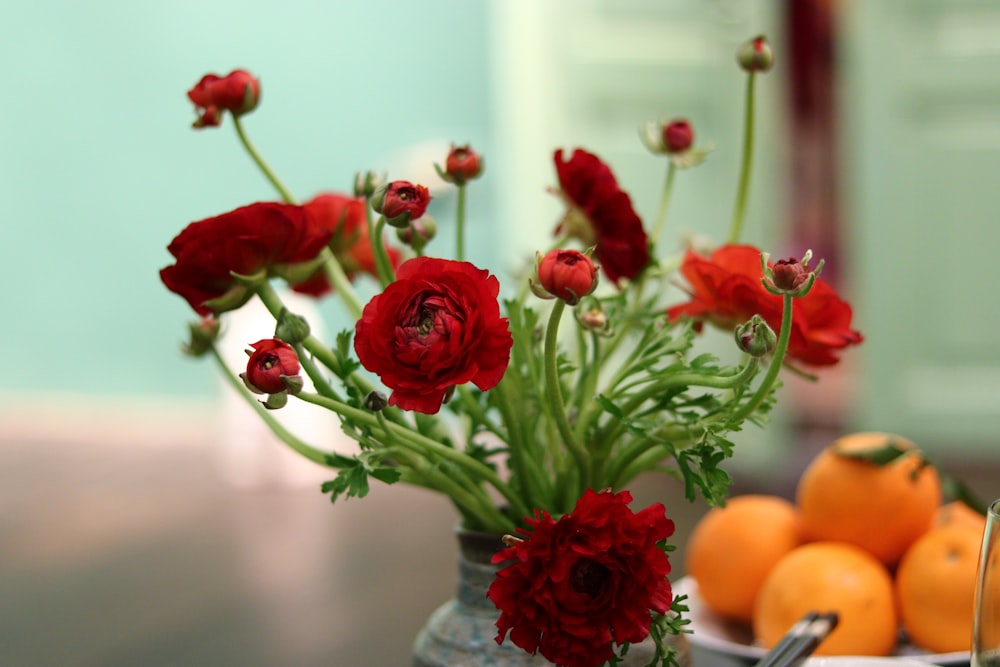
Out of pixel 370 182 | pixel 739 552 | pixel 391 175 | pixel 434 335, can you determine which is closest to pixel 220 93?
pixel 370 182

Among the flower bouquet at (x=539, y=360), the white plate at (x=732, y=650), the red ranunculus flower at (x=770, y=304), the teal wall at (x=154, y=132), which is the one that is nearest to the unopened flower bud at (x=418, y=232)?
the flower bouquet at (x=539, y=360)

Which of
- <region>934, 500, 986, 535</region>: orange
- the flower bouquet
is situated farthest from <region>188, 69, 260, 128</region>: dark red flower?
<region>934, 500, 986, 535</region>: orange

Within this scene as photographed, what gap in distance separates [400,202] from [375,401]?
0.23 feet

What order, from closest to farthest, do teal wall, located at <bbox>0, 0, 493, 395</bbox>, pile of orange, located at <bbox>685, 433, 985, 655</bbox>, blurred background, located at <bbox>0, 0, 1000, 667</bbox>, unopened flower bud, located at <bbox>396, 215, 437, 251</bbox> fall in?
unopened flower bud, located at <bbox>396, 215, 437, 251</bbox>
pile of orange, located at <bbox>685, 433, 985, 655</bbox>
blurred background, located at <bbox>0, 0, 1000, 667</bbox>
teal wall, located at <bbox>0, 0, 493, 395</bbox>

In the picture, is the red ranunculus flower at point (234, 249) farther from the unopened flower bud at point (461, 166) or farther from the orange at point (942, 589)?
the orange at point (942, 589)

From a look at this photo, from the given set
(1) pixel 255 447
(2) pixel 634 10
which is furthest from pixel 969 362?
(1) pixel 255 447

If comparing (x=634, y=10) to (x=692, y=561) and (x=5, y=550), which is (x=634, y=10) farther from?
(x=692, y=561)

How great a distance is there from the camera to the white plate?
0.51 metres

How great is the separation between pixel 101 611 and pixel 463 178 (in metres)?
0.50

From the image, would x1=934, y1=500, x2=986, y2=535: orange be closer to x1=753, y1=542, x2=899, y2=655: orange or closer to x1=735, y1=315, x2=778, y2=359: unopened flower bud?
x1=753, y1=542, x2=899, y2=655: orange

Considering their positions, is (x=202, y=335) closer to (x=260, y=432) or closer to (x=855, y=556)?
(x=855, y=556)

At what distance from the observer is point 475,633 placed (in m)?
0.45

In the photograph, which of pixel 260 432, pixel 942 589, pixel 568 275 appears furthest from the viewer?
pixel 260 432

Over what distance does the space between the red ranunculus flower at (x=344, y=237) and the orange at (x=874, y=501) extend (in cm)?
26
